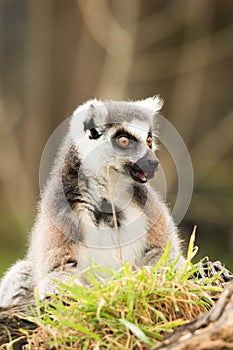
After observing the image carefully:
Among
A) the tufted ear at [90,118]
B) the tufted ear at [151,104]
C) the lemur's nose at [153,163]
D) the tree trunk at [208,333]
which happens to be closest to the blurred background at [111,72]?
the tufted ear at [151,104]

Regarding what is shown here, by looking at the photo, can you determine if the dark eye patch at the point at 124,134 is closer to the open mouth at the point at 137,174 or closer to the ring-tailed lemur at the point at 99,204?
the ring-tailed lemur at the point at 99,204

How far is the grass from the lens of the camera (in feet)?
8.27

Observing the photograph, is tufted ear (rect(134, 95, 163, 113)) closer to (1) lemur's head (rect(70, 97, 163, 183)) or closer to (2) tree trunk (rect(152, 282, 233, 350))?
(1) lemur's head (rect(70, 97, 163, 183))

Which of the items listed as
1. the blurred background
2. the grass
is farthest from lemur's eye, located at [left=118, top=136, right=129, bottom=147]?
the blurred background

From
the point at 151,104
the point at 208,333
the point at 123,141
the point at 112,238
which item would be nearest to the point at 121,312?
the point at 208,333

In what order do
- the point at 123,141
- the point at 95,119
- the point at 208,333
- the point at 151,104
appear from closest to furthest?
1. the point at 208,333
2. the point at 123,141
3. the point at 95,119
4. the point at 151,104

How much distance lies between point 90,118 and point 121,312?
1366 millimetres

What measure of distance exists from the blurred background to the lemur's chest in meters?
5.00

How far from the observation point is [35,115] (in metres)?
9.10

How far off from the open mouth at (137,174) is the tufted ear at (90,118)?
23 cm

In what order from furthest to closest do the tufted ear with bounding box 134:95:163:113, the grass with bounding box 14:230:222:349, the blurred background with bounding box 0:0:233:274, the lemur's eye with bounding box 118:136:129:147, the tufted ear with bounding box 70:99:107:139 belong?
the blurred background with bounding box 0:0:233:274 → the tufted ear with bounding box 134:95:163:113 → the tufted ear with bounding box 70:99:107:139 → the lemur's eye with bounding box 118:136:129:147 → the grass with bounding box 14:230:222:349

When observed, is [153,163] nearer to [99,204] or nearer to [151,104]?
[99,204]

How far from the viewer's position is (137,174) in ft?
11.8

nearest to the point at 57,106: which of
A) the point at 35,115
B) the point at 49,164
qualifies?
the point at 35,115
